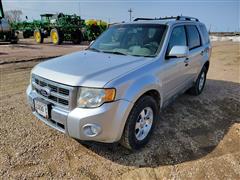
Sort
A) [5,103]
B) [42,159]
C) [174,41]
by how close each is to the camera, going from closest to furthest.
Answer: [42,159]
[174,41]
[5,103]

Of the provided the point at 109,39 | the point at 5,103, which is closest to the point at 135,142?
the point at 109,39

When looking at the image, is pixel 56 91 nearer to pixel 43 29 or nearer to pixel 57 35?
pixel 57 35

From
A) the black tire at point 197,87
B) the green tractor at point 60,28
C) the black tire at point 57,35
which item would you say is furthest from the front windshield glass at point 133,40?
the green tractor at point 60,28

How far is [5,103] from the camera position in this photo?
456cm

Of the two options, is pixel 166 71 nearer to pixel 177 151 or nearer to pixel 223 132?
pixel 177 151

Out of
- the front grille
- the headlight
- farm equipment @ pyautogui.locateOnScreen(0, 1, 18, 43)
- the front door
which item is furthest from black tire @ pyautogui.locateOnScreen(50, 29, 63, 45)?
the headlight

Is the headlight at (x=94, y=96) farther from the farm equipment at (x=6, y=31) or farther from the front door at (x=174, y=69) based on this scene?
the farm equipment at (x=6, y=31)

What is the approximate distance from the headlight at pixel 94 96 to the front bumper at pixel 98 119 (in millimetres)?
52

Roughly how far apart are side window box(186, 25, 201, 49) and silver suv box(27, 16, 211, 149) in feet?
1.07

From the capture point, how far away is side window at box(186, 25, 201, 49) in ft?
14.7

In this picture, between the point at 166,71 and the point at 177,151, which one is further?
the point at 166,71

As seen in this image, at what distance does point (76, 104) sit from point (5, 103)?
9.07ft

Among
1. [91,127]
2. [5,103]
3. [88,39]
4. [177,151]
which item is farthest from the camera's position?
[88,39]

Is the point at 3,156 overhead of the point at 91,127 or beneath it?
beneath
